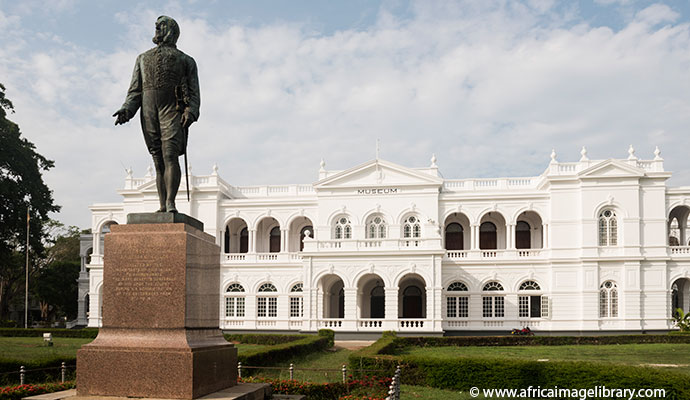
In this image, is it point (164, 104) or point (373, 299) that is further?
point (373, 299)

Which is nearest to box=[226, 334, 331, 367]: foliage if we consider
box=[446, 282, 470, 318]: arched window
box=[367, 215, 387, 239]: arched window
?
box=[446, 282, 470, 318]: arched window

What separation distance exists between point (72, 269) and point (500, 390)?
47.7 meters

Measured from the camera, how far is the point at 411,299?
132 ft

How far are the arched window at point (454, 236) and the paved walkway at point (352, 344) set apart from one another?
35.6 feet

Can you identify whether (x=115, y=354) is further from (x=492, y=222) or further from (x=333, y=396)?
(x=492, y=222)

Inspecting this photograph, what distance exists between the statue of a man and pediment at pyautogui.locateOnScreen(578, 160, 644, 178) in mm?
31893

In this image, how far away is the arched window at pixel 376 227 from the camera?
40094mm

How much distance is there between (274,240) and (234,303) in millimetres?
5727

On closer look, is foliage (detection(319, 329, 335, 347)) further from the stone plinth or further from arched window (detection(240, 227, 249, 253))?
the stone plinth

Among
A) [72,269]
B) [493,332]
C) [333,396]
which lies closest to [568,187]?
[493,332]

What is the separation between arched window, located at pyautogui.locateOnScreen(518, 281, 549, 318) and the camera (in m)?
37.2

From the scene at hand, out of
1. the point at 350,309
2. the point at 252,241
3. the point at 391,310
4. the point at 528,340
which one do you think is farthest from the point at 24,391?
the point at 252,241

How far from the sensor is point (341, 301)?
41531 mm

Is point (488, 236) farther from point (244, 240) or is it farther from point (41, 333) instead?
point (41, 333)
